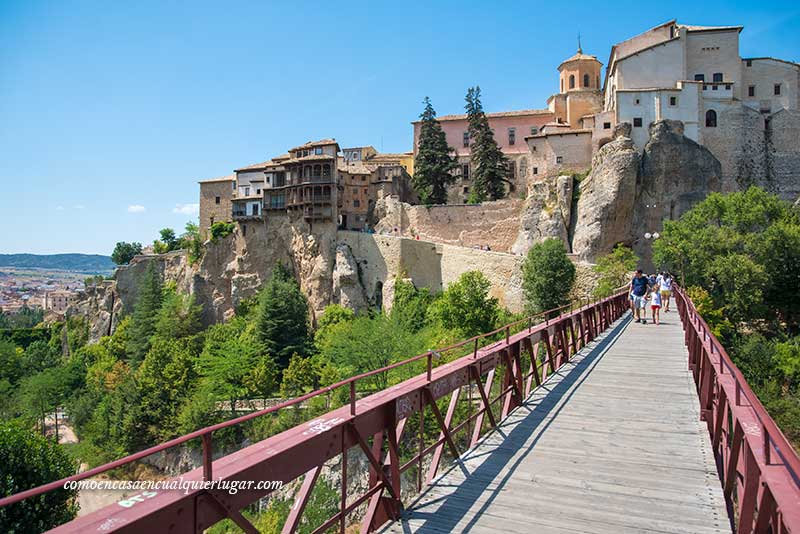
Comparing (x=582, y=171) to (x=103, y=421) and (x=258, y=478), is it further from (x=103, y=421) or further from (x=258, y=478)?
(x=258, y=478)

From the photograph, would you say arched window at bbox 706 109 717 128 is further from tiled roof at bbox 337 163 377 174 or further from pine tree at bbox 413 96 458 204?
tiled roof at bbox 337 163 377 174

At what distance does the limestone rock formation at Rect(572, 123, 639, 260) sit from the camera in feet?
120

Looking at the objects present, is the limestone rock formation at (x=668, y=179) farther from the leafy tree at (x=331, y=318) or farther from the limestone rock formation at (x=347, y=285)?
the leafy tree at (x=331, y=318)

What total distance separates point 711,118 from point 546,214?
14.5m

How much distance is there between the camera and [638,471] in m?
5.97

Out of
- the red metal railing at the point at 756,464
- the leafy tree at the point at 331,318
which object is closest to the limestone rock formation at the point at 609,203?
the leafy tree at the point at 331,318

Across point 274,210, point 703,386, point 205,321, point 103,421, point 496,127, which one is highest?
point 496,127

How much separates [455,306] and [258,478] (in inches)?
1126

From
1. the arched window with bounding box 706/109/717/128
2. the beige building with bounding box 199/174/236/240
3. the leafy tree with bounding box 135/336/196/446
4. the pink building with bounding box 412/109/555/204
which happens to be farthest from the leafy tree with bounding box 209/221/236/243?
the arched window with bounding box 706/109/717/128

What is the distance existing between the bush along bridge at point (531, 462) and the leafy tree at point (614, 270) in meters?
20.8

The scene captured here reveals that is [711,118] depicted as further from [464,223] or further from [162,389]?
[162,389]

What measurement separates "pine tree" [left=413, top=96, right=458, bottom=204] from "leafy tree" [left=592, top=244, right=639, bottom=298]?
19.1 meters

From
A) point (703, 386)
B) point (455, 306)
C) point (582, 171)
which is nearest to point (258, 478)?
point (703, 386)

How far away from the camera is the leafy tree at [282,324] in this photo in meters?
37.1
